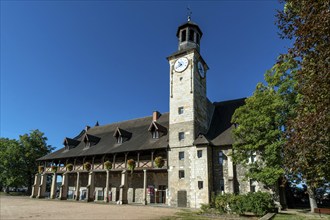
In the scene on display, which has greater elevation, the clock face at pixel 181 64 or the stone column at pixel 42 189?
the clock face at pixel 181 64

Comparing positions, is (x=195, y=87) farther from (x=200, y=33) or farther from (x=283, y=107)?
(x=283, y=107)

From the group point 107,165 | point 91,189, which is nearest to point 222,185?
point 107,165

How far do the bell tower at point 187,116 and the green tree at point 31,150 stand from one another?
2642 cm

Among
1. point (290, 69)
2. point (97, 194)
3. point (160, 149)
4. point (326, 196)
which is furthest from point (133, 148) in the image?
point (326, 196)

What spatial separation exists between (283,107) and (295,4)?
36.3 feet

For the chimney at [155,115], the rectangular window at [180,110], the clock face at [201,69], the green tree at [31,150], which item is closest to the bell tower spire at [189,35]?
the clock face at [201,69]

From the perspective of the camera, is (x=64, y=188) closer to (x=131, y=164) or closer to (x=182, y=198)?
(x=131, y=164)

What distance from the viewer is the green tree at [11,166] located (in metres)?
36.8

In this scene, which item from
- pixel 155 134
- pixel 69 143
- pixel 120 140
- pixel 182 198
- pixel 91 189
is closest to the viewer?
pixel 182 198

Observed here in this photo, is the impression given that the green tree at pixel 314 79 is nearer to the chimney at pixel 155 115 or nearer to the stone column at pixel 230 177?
the stone column at pixel 230 177

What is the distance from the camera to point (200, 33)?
27641mm

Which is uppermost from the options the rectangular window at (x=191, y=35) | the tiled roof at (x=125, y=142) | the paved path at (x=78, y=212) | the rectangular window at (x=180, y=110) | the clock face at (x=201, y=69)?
the rectangular window at (x=191, y=35)

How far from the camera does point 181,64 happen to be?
26.4 m

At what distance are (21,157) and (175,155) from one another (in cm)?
2752
